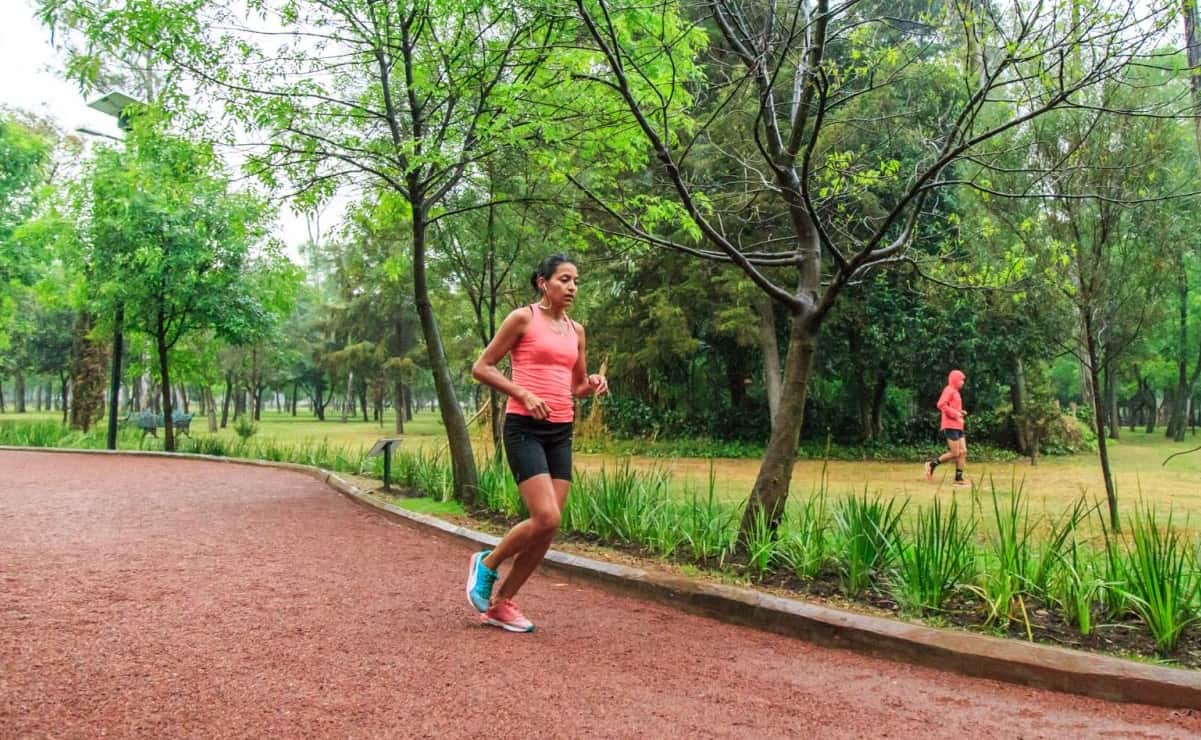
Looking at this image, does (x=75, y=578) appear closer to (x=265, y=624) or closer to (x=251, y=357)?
(x=265, y=624)

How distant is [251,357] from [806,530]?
121ft

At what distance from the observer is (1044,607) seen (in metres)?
4.23

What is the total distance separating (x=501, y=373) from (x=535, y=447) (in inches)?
17.0

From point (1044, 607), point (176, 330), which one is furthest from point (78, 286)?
point (1044, 607)

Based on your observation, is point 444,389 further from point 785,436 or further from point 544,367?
point 544,367

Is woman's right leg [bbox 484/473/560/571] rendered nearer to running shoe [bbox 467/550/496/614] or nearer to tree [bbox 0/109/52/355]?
running shoe [bbox 467/550/496/614]

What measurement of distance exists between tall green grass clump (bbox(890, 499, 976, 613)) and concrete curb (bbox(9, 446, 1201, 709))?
35cm

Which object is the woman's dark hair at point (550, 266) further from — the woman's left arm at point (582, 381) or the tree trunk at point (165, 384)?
the tree trunk at point (165, 384)

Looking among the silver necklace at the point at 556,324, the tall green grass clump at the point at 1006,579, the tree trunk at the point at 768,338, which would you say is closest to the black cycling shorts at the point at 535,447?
the silver necklace at the point at 556,324

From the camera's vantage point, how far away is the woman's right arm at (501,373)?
3.92m

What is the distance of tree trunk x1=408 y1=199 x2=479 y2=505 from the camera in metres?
8.63

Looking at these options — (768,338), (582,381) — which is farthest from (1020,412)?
(582,381)

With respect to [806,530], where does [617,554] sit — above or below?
below

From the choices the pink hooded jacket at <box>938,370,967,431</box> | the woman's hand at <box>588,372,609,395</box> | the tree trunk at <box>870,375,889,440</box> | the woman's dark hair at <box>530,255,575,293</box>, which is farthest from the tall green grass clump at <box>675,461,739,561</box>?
the tree trunk at <box>870,375,889,440</box>
